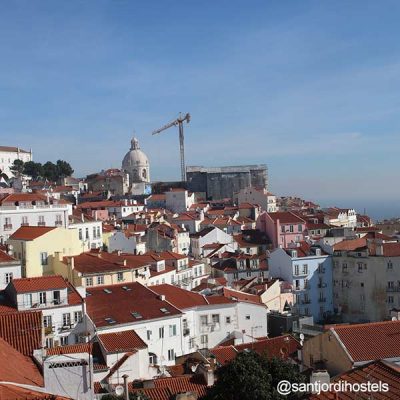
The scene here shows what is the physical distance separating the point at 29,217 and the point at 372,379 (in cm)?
4220

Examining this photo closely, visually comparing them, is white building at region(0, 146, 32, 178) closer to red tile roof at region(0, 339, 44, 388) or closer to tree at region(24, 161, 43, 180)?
tree at region(24, 161, 43, 180)

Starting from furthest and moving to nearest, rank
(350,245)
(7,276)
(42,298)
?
(350,245) → (7,276) → (42,298)

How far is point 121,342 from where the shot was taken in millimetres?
27141

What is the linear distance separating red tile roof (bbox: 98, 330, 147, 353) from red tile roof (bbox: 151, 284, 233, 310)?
7.37m

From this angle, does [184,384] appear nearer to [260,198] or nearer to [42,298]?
[42,298]

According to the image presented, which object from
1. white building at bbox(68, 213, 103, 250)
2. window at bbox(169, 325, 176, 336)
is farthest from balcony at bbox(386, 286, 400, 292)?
white building at bbox(68, 213, 103, 250)

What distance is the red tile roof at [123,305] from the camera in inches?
1231

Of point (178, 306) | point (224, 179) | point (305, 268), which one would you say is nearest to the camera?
point (178, 306)

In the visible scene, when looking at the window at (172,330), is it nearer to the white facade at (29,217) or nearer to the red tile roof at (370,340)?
the red tile roof at (370,340)

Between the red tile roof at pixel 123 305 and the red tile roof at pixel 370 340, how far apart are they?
1216cm

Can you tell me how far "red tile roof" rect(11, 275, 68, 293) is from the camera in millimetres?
29222

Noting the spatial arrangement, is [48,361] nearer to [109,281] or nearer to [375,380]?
[375,380]

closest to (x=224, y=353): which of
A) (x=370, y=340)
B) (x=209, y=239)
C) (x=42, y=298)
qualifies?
(x=370, y=340)

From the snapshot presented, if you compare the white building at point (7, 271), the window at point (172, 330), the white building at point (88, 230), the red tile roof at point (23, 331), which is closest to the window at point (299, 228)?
the white building at point (88, 230)
